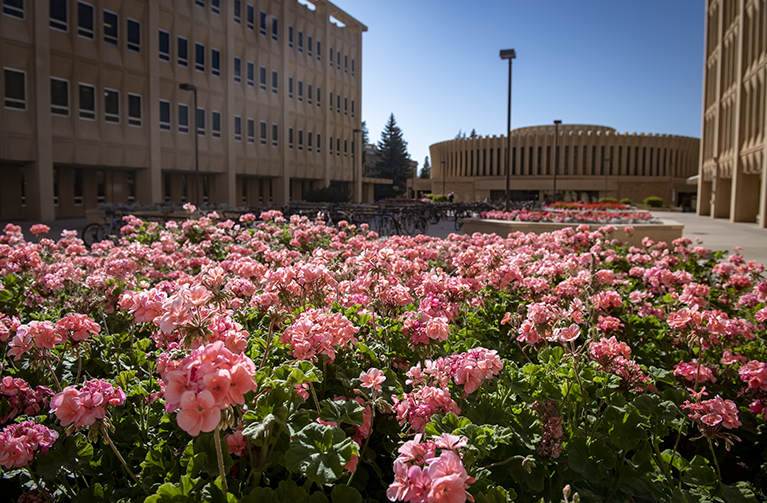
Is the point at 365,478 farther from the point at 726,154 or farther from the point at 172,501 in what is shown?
the point at 726,154

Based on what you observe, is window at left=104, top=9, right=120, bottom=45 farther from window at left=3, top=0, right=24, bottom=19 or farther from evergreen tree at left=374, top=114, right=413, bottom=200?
evergreen tree at left=374, top=114, right=413, bottom=200

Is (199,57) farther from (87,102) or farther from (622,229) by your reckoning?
(622,229)

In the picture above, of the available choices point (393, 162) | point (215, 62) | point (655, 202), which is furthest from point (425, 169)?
point (215, 62)

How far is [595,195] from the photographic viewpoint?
2554 inches

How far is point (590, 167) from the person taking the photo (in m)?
64.6

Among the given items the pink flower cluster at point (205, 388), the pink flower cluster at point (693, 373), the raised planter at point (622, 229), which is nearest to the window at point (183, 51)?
the raised planter at point (622, 229)

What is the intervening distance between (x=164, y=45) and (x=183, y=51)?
1.39 m

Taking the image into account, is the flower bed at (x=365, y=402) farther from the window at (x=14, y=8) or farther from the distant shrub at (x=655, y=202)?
the distant shrub at (x=655, y=202)

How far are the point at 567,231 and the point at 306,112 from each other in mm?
38566

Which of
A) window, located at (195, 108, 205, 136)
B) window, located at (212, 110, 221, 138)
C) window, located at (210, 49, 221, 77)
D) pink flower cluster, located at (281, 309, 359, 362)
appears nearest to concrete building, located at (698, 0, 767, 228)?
pink flower cluster, located at (281, 309, 359, 362)

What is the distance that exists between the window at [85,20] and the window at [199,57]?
6763 mm

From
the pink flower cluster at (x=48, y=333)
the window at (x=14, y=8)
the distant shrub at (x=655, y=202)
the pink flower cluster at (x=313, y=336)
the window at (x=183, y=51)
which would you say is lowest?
the pink flower cluster at (x=48, y=333)

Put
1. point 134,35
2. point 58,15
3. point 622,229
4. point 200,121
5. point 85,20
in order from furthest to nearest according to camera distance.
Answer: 1. point 200,121
2. point 134,35
3. point 85,20
4. point 58,15
5. point 622,229

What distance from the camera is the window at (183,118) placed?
31109 millimetres
